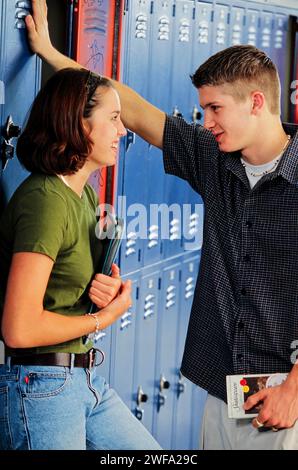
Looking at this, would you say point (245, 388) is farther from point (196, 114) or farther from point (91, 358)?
point (196, 114)

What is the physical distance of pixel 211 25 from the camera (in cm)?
461

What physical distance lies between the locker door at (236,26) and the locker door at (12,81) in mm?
2112

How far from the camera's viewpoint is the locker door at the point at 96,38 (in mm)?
3283

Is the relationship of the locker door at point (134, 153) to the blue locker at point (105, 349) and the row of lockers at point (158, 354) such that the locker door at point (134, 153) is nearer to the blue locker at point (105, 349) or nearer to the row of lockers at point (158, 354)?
the row of lockers at point (158, 354)

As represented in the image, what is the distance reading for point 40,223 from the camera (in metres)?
2.23

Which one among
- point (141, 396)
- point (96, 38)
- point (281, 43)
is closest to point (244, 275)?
point (96, 38)

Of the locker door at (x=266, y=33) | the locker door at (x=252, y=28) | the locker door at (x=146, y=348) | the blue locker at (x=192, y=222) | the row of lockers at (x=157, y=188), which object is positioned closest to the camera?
the row of lockers at (x=157, y=188)

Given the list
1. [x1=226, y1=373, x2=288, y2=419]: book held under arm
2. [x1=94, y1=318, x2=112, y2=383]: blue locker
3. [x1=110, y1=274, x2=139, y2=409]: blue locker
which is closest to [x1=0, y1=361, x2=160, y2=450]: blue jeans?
[x1=226, y1=373, x2=288, y2=419]: book held under arm

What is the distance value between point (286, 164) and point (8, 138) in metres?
0.81

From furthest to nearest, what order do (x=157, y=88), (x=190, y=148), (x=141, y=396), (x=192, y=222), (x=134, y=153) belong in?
1. (x=192, y=222)
2. (x=141, y=396)
3. (x=157, y=88)
4. (x=134, y=153)
5. (x=190, y=148)

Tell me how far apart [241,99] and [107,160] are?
0.50 meters

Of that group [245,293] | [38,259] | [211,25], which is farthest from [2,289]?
[211,25]

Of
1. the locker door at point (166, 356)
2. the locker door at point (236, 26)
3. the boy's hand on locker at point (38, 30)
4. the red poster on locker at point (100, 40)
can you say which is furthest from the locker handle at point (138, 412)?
the boy's hand on locker at point (38, 30)
